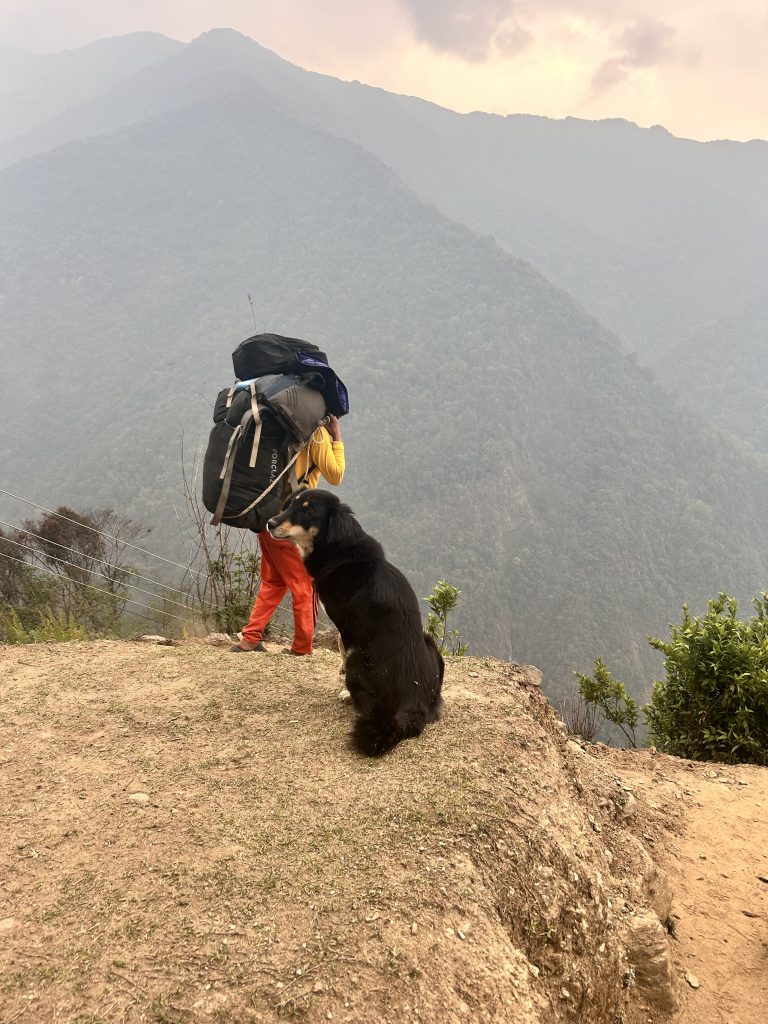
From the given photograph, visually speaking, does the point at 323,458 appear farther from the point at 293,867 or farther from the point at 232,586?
the point at 232,586

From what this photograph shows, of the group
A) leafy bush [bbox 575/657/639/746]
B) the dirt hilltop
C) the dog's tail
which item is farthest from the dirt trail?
leafy bush [bbox 575/657/639/746]

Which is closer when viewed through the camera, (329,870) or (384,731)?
(329,870)

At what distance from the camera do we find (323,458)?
425 cm

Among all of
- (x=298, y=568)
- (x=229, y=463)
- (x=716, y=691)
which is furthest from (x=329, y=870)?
(x=716, y=691)

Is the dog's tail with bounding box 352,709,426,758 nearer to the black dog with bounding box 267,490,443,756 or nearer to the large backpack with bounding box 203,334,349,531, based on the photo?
the black dog with bounding box 267,490,443,756

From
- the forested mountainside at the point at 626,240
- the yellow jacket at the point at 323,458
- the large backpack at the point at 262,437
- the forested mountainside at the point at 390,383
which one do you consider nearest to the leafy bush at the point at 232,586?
the yellow jacket at the point at 323,458

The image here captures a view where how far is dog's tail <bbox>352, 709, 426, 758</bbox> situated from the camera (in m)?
3.00

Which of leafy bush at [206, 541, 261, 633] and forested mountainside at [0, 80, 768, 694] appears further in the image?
forested mountainside at [0, 80, 768, 694]

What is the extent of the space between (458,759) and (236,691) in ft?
5.47

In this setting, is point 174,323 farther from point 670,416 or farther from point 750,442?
point 750,442

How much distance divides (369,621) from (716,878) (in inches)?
117

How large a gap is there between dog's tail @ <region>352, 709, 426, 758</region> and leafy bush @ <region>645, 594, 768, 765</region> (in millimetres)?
3750

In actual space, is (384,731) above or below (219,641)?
above

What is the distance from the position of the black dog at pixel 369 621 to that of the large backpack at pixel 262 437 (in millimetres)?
500
